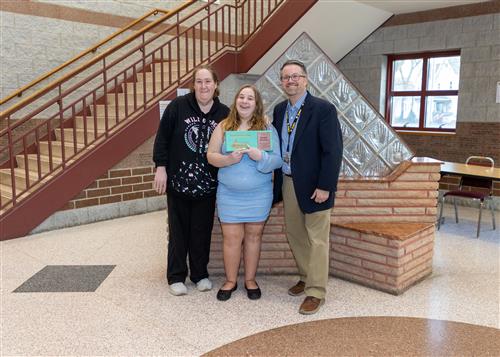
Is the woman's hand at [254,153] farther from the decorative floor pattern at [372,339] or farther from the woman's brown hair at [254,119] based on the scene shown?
the decorative floor pattern at [372,339]

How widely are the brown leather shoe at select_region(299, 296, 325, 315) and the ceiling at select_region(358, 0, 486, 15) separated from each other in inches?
179

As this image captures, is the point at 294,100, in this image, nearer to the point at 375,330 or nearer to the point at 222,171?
the point at 222,171

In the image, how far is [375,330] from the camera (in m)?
2.45

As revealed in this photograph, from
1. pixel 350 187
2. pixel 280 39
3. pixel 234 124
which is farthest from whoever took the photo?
pixel 280 39

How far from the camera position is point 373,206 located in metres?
3.24

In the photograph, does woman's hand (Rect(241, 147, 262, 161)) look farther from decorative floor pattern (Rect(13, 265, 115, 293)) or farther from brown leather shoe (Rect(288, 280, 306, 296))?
decorative floor pattern (Rect(13, 265, 115, 293))

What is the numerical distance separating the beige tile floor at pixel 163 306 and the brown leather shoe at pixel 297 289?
0.18 ft

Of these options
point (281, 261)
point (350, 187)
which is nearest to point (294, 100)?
point (350, 187)

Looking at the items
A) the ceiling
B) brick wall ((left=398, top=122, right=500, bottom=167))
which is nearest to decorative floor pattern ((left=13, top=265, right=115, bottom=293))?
the ceiling

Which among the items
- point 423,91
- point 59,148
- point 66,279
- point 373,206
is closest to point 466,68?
point 423,91

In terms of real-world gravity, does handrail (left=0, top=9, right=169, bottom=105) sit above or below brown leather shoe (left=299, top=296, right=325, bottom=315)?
above

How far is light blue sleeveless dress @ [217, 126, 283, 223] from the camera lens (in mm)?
2652

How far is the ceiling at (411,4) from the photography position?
231 inches

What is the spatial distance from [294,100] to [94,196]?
10.3 ft
